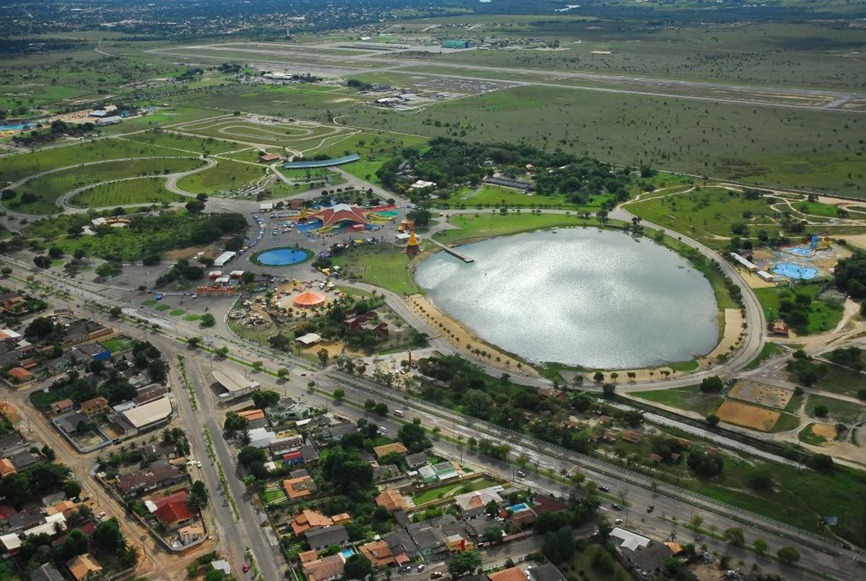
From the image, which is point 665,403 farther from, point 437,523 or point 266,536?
point 266,536

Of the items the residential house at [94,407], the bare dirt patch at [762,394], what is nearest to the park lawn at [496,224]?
the bare dirt patch at [762,394]

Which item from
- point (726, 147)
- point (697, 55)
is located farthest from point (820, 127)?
point (697, 55)

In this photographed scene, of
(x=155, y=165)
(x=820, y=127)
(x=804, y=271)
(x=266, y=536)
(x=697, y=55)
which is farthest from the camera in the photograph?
(x=697, y=55)

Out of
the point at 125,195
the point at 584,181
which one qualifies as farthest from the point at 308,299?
the point at 584,181

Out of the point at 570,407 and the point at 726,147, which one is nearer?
the point at 570,407

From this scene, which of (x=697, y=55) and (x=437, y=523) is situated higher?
(x=697, y=55)

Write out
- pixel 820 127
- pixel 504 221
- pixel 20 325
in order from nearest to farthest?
pixel 20 325
pixel 504 221
pixel 820 127
